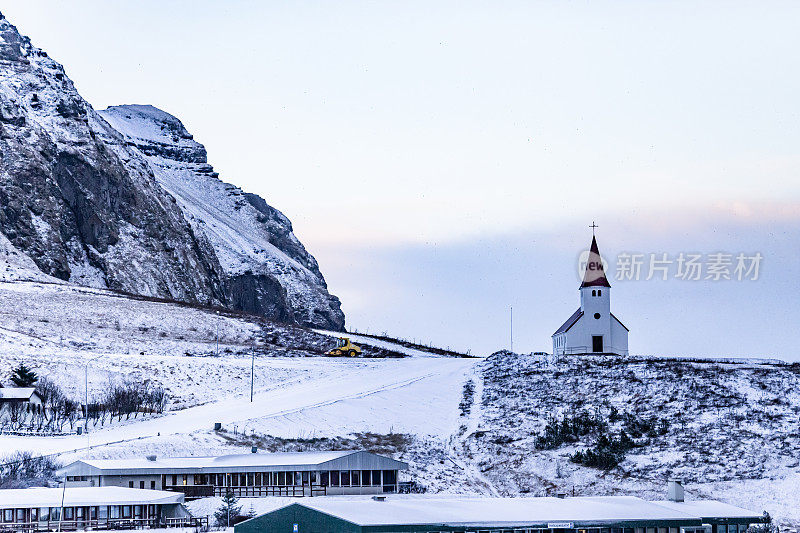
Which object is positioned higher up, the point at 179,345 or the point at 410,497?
the point at 179,345

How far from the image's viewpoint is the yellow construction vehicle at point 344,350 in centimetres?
12656

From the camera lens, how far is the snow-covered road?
277 feet

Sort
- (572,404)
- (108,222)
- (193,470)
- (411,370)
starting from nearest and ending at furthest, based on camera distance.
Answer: (193,470), (572,404), (411,370), (108,222)

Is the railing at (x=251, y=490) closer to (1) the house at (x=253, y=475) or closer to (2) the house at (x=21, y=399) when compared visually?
(1) the house at (x=253, y=475)

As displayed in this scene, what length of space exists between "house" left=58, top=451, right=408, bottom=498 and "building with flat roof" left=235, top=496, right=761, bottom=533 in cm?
1041

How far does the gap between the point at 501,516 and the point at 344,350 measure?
245ft

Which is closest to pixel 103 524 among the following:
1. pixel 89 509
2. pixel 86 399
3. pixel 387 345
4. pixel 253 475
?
pixel 89 509

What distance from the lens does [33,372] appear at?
9750 cm

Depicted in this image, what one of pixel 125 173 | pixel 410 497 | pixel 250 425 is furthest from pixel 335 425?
pixel 125 173

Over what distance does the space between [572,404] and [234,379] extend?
27.5 metres

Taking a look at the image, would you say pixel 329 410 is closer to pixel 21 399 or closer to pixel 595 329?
pixel 21 399

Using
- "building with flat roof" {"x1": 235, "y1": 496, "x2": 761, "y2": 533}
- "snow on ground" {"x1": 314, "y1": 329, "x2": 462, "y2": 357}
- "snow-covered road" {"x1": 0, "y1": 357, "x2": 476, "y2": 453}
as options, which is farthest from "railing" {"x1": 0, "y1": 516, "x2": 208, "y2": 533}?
"snow on ground" {"x1": 314, "y1": 329, "x2": 462, "y2": 357}

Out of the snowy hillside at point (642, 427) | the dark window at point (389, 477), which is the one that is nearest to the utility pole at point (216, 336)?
the snowy hillside at point (642, 427)

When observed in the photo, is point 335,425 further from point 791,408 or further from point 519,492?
point 791,408
